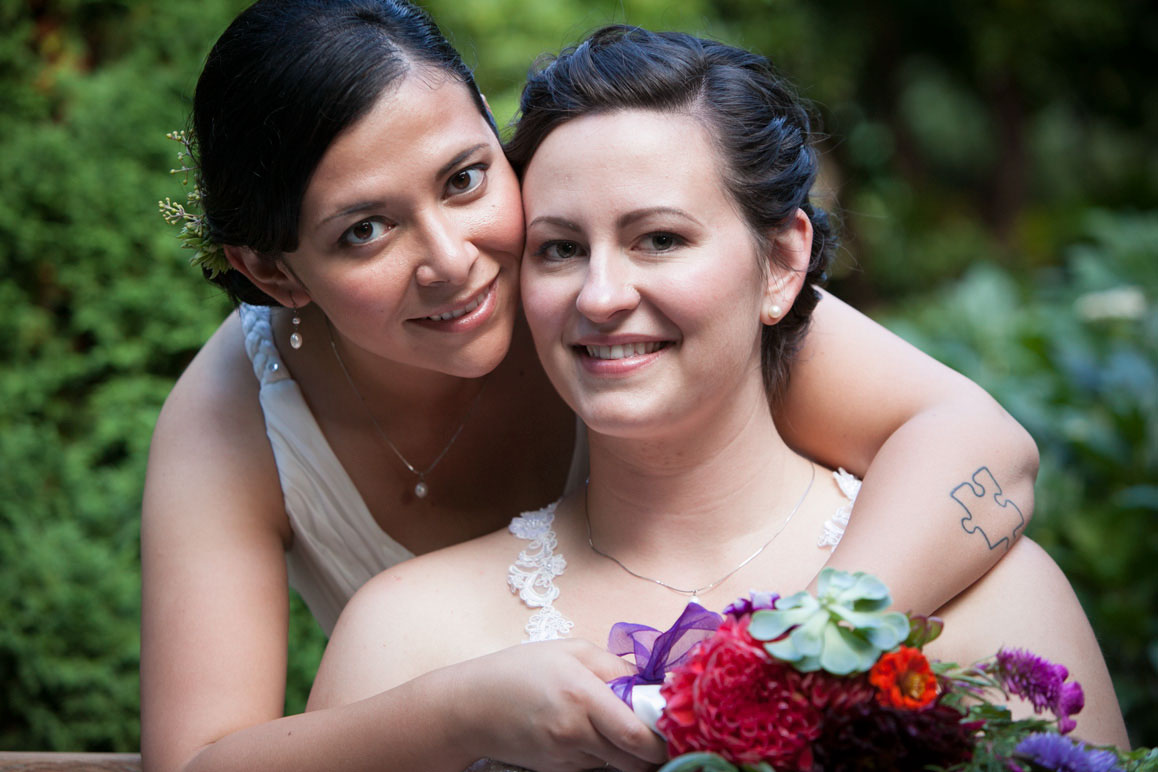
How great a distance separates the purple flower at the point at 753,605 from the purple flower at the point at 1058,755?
369 mm

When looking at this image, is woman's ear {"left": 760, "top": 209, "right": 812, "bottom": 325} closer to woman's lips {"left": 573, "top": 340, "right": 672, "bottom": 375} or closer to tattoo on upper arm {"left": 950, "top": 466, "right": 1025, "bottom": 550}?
woman's lips {"left": 573, "top": 340, "right": 672, "bottom": 375}

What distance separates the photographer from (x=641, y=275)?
2025 mm

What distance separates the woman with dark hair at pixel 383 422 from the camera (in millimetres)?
2014

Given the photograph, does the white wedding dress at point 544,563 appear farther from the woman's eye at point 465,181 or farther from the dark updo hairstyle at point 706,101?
the woman's eye at point 465,181

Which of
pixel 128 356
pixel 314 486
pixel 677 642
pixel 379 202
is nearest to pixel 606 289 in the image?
pixel 379 202

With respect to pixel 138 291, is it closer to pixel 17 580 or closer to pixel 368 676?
pixel 17 580

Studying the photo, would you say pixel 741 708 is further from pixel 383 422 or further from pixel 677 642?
pixel 383 422

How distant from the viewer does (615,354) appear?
6.75 feet

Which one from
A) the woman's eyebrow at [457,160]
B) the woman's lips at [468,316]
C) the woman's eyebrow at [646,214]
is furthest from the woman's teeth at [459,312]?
the woman's eyebrow at [646,214]

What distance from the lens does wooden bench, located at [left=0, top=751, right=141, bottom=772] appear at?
246 cm

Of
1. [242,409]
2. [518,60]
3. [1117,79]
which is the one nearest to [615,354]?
[242,409]

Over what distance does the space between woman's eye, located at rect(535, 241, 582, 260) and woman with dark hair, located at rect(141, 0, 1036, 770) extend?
97 mm

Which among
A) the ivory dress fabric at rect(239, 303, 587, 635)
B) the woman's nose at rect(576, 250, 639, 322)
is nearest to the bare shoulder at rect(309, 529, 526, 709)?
the ivory dress fabric at rect(239, 303, 587, 635)

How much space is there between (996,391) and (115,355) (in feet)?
12.4
